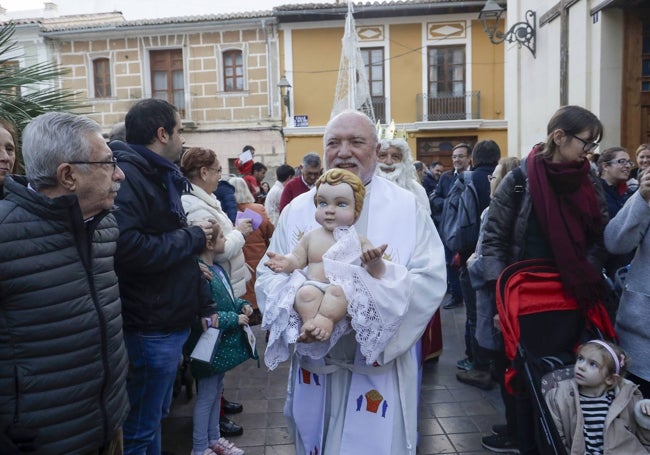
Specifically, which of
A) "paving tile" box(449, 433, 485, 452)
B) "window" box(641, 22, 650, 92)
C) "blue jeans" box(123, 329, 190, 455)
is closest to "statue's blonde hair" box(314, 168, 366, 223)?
"blue jeans" box(123, 329, 190, 455)

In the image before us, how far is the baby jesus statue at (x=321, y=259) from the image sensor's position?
2.08 m

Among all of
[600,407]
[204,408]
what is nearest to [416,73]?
[204,408]

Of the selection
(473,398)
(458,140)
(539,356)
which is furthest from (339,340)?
(458,140)

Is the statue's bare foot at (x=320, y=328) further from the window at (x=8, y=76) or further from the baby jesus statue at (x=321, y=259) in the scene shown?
the window at (x=8, y=76)

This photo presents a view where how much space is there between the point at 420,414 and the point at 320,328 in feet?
8.21

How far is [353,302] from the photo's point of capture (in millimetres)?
2150

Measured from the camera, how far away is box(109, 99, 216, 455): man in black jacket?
2.67 metres

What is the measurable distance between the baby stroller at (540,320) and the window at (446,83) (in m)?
17.3

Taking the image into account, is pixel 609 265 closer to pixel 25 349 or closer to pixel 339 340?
pixel 339 340

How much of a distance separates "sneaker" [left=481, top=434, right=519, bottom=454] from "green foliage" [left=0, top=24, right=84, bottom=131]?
3.45 metres

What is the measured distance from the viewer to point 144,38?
2002 centimetres

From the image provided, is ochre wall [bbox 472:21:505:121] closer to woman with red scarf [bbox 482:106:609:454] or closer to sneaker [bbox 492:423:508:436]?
sneaker [bbox 492:423:508:436]

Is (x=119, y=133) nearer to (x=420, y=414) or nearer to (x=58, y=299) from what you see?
(x=58, y=299)

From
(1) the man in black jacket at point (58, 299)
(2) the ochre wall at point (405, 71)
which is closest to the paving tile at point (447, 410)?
(1) the man in black jacket at point (58, 299)
